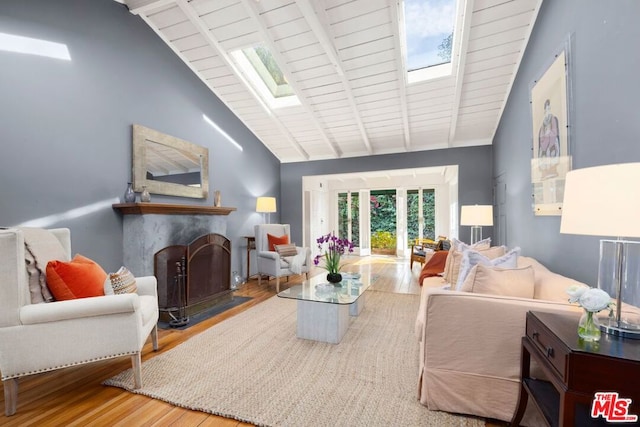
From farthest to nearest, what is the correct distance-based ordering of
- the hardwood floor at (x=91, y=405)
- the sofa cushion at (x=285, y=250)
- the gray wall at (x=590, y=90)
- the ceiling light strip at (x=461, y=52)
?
the sofa cushion at (x=285, y=250), the ceiling light strip at (x=461, y=52), the hardwood floor at (x=91, y=405), the gray wall at (x=590, y=90)

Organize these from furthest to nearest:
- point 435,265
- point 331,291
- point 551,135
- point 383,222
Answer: point 383,222, point 435,265, point 331,291, point 551,135

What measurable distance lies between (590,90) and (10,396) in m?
3.87

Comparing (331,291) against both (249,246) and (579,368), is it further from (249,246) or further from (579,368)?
(249,246)

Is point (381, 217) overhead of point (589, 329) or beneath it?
overhead

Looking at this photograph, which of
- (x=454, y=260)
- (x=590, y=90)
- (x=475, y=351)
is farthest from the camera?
(x=454, y=260)

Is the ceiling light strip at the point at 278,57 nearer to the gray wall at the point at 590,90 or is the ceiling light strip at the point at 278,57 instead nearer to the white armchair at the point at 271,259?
the white armchair at the point at 271,259

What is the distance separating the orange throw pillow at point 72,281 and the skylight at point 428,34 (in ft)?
12.2

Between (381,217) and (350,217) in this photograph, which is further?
(350,217)

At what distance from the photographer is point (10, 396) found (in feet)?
5.10

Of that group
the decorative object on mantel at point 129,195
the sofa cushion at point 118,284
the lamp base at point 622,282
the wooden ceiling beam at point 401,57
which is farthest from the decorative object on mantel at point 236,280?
the lamp base at point 622,282

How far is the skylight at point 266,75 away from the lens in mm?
3893

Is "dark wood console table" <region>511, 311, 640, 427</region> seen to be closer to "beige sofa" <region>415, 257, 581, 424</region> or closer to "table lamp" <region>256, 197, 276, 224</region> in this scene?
"beige sofa" <region>415, 257, 581, 424</region>

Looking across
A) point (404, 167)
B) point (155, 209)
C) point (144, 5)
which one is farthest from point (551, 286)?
point (144, 5)

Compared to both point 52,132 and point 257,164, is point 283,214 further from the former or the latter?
point 52,132
